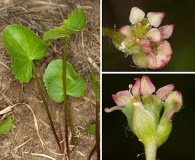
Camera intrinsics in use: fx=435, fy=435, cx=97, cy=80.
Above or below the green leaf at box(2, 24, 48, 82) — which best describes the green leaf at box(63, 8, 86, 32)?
above

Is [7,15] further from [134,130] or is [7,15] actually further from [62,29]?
[134,130]

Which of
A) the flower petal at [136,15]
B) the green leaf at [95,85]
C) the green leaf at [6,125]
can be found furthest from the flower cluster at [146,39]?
the green leaf at [6,125]

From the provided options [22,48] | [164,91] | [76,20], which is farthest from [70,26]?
[164,91]

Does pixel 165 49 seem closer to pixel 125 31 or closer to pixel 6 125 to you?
pixel 125 31

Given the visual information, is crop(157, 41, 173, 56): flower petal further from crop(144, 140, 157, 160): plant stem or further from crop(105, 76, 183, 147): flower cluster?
crop(144, 140, 157, 160): plant stem

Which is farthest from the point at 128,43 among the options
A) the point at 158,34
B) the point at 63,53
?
the point at 63,53

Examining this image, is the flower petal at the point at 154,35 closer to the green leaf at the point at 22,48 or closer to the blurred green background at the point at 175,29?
the blurred green background at the point at 175,29

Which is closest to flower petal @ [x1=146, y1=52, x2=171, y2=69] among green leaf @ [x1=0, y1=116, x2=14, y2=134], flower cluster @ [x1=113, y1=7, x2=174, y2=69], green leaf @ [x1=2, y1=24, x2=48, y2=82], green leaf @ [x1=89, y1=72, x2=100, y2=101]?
flower cluster @ [x1=113, y1=7, x2=174, y2=69]
